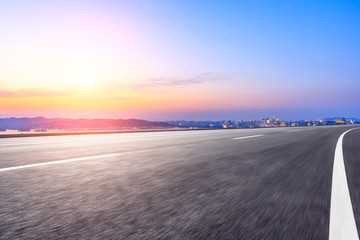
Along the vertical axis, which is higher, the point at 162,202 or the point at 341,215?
the point at 162,202

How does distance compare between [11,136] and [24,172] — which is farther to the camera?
[11,136]

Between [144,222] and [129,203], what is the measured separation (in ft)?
2.10

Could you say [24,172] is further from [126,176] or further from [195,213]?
[195,213]

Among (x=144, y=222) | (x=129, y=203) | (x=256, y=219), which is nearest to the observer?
(x=144, y=222)

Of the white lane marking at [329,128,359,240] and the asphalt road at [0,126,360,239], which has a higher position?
the asphalt road at [0,126,360,239]

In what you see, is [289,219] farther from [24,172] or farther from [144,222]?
[24,172]

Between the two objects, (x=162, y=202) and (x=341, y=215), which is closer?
(x=341, y=215)

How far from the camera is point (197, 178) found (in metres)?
4.70

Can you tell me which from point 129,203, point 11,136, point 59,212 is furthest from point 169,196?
point 11,136

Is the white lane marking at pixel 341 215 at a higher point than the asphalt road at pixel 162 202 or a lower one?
lower

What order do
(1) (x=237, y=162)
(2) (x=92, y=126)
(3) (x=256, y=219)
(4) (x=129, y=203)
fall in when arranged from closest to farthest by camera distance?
(3) (x=256, y=219) → (4) (x=129, y=203) → (1) (x=237, y=162) → (2) (x=92, y=126)

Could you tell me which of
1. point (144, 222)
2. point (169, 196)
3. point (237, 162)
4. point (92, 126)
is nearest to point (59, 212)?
point (144, 222)

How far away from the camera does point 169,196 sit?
11.6 ft

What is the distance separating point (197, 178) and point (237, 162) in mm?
2292
